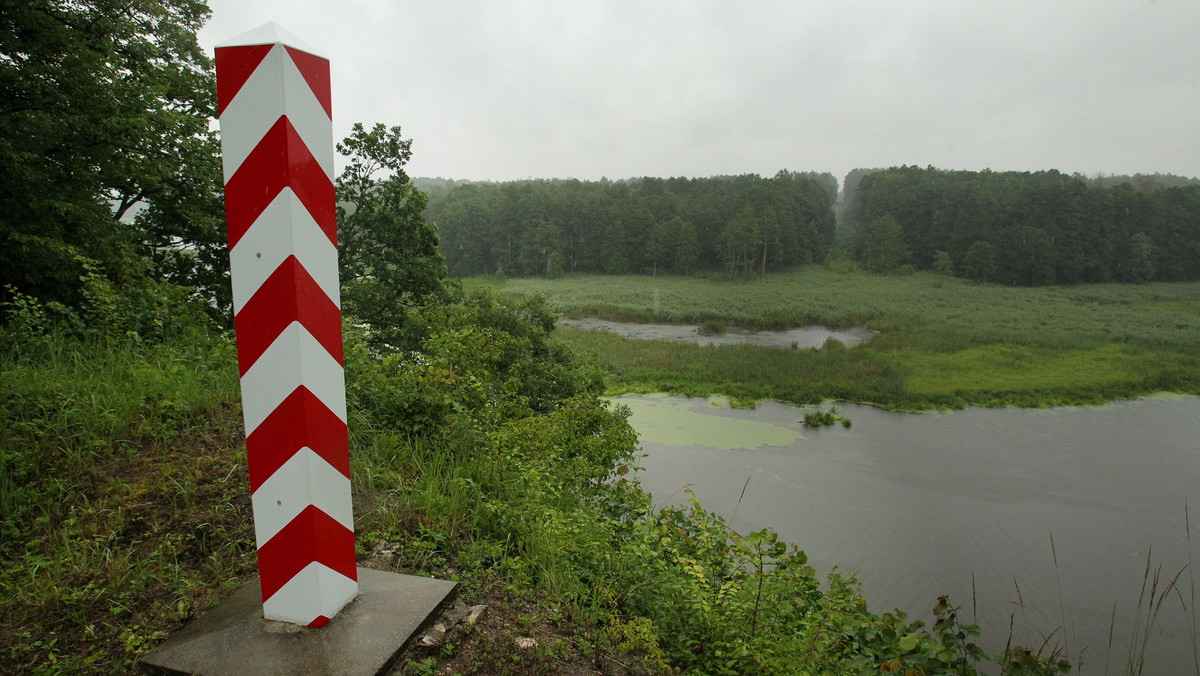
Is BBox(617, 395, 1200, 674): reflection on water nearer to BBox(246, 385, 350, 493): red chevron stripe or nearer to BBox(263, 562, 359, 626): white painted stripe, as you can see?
BBox(263, 562, 359, 626): white painted stripe

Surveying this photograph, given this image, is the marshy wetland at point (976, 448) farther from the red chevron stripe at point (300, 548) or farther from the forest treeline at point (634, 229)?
the forest treeline at point (634, 229)

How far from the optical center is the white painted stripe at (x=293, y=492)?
1.23 meters

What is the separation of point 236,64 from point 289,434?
2.54ft

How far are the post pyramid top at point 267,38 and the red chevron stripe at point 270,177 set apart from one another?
0.16m

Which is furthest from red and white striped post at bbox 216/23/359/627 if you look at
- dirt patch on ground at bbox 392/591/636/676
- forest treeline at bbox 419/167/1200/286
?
forest treeline at bbox 419/167/1200/286

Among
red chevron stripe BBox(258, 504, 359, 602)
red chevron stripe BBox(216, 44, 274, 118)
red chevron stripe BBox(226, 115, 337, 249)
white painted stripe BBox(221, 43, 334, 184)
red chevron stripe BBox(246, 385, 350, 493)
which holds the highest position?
red chevron stripe BBox(216, 44, 274, 118)

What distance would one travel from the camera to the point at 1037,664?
2.74 m

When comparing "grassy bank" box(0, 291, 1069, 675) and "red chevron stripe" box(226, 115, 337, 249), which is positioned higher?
"red chevron stripe" box(226, 115, 337, 249)

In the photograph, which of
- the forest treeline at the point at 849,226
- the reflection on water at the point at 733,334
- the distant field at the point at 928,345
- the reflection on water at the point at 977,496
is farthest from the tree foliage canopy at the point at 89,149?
the forest treeline at the point at 849,226

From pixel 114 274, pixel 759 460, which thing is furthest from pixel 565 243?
pixel 114 274

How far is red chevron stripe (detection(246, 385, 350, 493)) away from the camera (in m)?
1.20

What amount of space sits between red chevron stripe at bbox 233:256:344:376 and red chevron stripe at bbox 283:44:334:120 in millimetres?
369

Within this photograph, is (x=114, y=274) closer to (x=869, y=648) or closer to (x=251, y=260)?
(x=251, y=260)

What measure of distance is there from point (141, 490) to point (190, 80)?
36.5 ft
